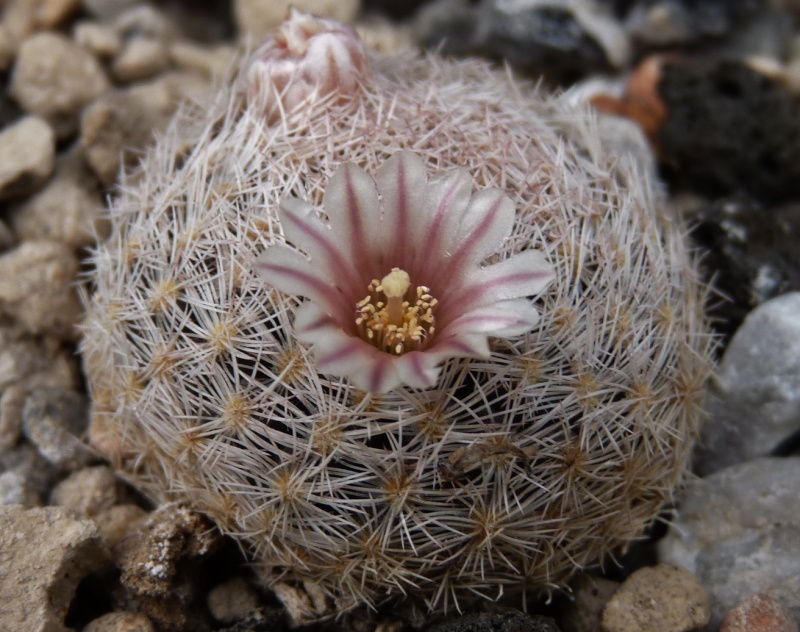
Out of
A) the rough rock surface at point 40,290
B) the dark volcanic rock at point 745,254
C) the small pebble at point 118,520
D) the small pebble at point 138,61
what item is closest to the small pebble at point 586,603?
the dark volcanic rock at point 745,254

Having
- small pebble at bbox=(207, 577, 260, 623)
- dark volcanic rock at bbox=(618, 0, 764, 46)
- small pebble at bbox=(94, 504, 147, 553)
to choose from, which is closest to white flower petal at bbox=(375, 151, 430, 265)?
small pebble at bbox=(207, 577, 260, 623)

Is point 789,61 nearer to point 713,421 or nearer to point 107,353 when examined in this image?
point 713,421

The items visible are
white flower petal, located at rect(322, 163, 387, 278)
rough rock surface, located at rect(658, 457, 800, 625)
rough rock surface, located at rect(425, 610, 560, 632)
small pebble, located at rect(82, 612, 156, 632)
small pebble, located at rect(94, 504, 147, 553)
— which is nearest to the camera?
white flower petal, located at rect(322, 163, 387, 278)

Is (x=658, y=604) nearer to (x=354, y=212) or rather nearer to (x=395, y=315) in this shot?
(x=395, y=315)

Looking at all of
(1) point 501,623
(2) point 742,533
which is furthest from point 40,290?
(2) point 742,533

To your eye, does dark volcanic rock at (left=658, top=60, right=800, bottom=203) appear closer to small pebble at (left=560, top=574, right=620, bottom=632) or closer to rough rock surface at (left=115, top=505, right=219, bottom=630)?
small pebble at (left=560, top=574, right=620, bottom=632)

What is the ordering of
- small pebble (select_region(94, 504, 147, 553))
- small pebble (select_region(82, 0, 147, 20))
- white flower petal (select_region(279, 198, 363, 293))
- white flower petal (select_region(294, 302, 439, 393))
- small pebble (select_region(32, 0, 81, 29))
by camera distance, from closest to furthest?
white flower petal (select_region(294, 302, 439, 393)), white flower petal (select_region(279, 198, 363, 293)), small pebble (select_region(94, 504, 147, 553)), small pebble (select_region(32, 0, 81, 29)), small pebble (select_region(82, 0, 147, 20))
